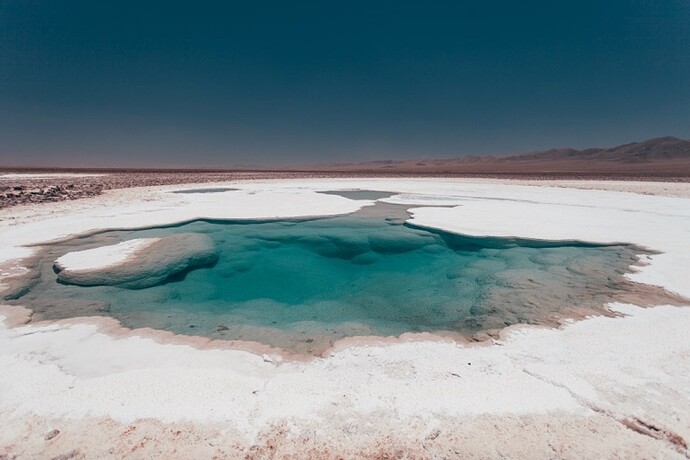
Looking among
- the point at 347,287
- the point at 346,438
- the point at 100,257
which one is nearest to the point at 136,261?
the point at 100,257

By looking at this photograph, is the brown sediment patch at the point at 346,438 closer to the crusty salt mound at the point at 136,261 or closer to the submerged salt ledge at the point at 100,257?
the crusty salt mound at the point at 136,261

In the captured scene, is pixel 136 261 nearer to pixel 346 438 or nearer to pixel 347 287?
pixel 347 287

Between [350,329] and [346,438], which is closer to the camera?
[346,438]

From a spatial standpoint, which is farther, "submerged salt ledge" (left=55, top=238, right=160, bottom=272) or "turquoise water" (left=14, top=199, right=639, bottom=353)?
"submerged salt ledge" (left=55, top=238, right=160, bottom=272)

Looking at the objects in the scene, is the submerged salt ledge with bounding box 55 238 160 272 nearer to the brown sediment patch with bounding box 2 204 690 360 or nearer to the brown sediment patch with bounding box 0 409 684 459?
the brown sediment patch with bounding box 2 204 690 360

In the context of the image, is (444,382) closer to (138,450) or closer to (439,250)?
(138,450)

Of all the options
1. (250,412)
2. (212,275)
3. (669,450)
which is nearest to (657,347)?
(669,450)

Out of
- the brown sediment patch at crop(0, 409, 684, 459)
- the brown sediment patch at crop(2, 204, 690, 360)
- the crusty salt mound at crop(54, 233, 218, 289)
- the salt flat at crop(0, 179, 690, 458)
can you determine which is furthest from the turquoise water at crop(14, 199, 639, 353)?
the brown sediment patch at crop(0, 409, 684, 459)
